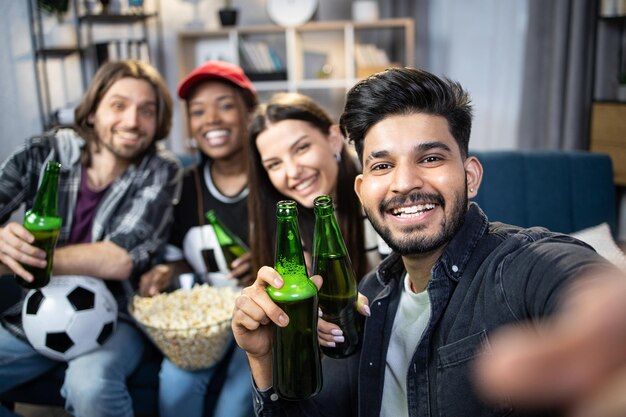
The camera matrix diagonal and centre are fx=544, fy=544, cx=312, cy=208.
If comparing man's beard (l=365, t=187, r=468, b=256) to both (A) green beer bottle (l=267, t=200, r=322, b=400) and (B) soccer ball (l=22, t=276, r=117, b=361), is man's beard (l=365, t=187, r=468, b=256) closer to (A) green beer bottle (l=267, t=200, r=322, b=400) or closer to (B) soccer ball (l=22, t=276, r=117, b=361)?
(A) green beer bottle (l=267, t=200, r=322, b=400)

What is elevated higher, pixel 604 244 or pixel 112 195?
pixel 112 195

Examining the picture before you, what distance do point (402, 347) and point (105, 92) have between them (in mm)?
1459

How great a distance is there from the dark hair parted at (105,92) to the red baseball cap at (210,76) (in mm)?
84

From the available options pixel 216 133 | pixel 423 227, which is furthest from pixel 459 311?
pixel 216 133

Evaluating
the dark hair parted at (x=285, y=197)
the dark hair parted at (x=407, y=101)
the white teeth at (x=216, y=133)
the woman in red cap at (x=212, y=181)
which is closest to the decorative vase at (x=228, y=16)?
the woman in red cap at (x=212, y=181)

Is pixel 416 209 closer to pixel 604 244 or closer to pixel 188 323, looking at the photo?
pixel 188 323

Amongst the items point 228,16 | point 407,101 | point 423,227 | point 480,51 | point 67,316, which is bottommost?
point 67,316

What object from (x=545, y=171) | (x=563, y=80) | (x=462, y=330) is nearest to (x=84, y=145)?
(x=462, y=330)

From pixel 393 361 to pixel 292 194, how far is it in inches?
27.5

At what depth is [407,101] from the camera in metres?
0.98

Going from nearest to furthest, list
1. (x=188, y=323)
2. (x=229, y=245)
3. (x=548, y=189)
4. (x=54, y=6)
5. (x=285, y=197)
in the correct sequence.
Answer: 1. (x=188, y=323)
2. (x=285, y=197)
3. (x=229, y=245)
4. (x=548, y=189)
5. (x=54, y=6)

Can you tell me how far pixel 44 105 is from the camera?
13.5 ft

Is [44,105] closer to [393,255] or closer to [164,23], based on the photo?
[164,23]

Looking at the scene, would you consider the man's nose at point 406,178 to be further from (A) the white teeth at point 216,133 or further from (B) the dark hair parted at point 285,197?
(A) the white teeth at point 216,133
